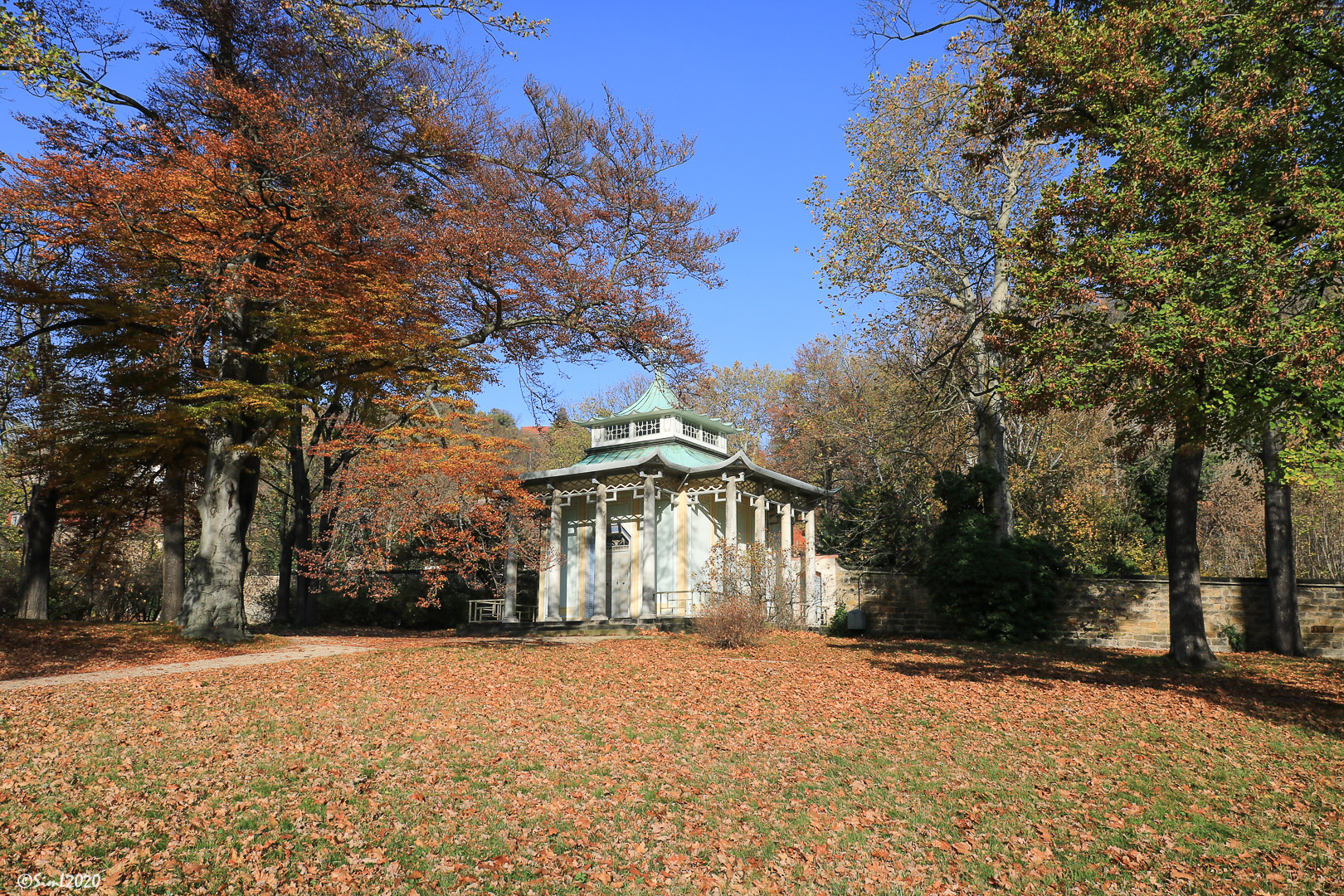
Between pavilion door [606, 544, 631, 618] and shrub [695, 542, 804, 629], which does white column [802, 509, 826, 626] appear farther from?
pavilion door [606, 544, 631, 618]

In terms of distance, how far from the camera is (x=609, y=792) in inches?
A: 269

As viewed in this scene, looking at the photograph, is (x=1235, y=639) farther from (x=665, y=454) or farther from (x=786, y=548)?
(x=665, y=454)

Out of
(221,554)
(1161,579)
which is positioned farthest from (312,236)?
(1161,579)

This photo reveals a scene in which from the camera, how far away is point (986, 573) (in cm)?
1791

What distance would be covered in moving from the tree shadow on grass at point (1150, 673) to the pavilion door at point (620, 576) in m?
7.67

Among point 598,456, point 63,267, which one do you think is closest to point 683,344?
point 598,456

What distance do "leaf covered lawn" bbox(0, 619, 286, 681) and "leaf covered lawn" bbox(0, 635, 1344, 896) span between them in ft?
9.07

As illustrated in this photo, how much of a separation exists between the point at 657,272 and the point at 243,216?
342 inches

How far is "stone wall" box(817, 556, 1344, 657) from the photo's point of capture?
16.9m

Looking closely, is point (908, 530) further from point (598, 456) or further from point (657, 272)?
point (657, 272)

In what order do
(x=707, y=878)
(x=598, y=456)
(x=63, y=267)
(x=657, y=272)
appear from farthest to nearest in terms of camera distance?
(x=598, y=456) → (x=657, y=272) → (x=63, y=267) → (x=707, y=878)

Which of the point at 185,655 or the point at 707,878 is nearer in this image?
the point at 707,878

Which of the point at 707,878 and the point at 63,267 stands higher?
the point at 63,267

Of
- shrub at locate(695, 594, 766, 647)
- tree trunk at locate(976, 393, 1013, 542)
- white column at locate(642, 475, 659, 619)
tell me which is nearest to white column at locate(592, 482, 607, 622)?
white column at locate(642, 475, 659, 619)
